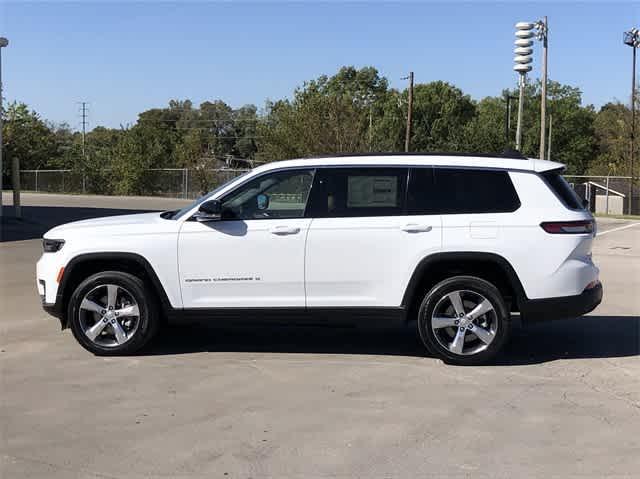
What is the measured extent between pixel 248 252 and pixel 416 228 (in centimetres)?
147

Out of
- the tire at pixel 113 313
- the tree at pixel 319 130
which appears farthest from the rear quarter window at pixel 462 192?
the tree at pixel 319 130

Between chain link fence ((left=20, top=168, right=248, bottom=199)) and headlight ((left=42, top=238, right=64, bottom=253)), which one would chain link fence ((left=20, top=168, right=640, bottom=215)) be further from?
headlight ((left=42, top=238, right=64, bottom=253))

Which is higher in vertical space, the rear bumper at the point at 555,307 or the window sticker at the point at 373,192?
the window sticker at the point at 373,192

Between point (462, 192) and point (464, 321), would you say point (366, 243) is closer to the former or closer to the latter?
point (462, 192)

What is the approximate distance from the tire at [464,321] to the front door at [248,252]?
1.14m

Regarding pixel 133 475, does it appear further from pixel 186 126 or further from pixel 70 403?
pixel 186 126

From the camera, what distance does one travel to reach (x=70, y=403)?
5.93 metres

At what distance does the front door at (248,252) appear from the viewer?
7.12m

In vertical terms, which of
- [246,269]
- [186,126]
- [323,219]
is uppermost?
[186,126]

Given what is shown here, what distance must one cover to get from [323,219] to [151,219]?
5.27ft

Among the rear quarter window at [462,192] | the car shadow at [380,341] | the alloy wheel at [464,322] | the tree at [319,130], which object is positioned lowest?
the car shadow at [380,341]

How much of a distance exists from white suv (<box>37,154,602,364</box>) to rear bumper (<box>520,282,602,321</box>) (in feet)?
0.03

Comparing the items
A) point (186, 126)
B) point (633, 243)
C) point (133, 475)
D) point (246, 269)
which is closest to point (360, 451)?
point (133, 475)

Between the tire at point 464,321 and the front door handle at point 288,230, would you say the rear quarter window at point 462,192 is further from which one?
the front door handle at point 288,230
